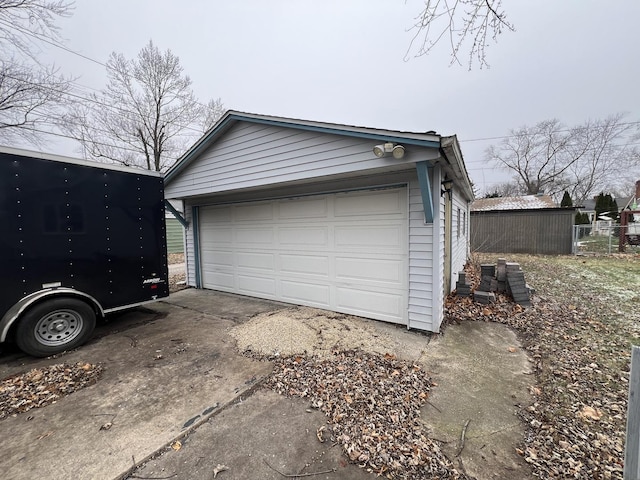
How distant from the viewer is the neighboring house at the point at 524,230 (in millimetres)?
13234

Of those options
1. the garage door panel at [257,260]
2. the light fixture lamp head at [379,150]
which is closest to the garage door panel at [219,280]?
the garage door panel at [257,260]

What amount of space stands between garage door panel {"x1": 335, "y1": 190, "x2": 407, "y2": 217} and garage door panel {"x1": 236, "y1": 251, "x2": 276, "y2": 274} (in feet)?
6.45

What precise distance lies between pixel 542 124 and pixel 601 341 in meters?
30.9

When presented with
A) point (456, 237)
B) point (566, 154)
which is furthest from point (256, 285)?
point (566, 154)

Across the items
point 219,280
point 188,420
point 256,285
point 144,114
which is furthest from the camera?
point 144,114

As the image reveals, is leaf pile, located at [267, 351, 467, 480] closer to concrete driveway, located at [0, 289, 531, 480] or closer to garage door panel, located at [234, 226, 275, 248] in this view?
concrete driveway, located at [0, 289, 531, 480]

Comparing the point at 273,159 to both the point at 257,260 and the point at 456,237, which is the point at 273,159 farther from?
the point at 456,237

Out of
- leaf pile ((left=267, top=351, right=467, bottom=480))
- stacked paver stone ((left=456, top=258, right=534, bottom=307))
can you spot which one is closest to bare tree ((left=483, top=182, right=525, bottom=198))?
stacked paver stone ((left=456, top=258, right=534, bottom=307))

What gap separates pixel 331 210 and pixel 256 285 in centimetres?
267

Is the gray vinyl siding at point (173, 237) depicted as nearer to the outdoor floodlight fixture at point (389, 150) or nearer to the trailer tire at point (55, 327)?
the trailer tire at point (55, 327)

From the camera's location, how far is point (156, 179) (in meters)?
4.58

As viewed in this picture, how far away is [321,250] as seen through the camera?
5211mm

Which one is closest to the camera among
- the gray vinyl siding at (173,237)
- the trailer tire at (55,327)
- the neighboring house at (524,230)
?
the trailer tire at (55,327)

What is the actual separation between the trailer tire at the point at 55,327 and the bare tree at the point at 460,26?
5012 mm
